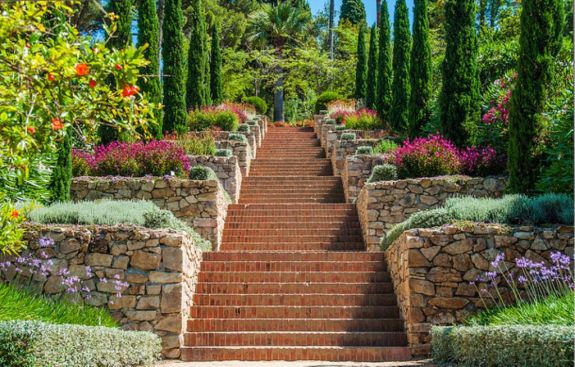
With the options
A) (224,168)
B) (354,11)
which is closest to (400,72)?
(224,168)

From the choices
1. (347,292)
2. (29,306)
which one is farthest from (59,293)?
(347,292)

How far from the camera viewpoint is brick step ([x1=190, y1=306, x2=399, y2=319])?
414 inches

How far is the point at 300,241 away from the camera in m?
14.1

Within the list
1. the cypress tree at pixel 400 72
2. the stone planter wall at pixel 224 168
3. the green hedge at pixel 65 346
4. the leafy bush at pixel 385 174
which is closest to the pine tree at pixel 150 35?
the stone planter wall at pixel 224 168

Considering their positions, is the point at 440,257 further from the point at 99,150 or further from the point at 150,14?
the point at 150,14

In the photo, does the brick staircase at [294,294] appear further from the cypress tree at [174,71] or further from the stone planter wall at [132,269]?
the cypress tree at [174,71]

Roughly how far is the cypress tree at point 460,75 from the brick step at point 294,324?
285 inches

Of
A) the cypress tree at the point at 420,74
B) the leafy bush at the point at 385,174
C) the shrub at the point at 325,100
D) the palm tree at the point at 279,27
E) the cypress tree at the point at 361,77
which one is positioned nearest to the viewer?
the leafy bush at the point at 385,174

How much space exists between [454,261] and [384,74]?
1781cm

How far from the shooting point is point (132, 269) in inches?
388

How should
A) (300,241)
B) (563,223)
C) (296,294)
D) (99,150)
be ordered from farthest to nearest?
(99,150) < (300,241) < (296,294) < (563,223)

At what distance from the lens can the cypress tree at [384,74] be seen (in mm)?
25578

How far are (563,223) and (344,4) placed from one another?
40383 millimetres

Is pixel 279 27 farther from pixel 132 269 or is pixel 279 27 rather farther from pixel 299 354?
pixel 299 354
